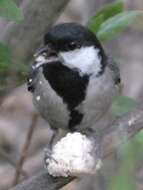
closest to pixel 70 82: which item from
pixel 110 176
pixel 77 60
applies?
pixel 77 60

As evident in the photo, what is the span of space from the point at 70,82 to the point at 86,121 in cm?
28

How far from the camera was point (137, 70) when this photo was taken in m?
4.88

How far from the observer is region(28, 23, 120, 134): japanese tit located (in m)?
1.85

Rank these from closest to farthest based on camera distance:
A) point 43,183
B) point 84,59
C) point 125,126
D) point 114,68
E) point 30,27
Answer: point 125,126, point 43,183, point 84,59, point 30,27, point 114,68

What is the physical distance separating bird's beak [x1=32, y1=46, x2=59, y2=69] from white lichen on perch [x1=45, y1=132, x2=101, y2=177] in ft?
1.82

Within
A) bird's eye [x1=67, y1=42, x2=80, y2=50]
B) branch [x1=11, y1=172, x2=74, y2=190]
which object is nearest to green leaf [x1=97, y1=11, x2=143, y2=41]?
bird's eye [x1=67, y1=42, x2=80, y2=50]

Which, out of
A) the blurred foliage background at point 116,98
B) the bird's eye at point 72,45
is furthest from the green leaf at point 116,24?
the bird's eye at point 72,45

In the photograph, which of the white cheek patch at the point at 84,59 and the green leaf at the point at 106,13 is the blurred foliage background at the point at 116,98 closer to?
the green leaf at the point at 106,13

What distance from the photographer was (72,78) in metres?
2.02

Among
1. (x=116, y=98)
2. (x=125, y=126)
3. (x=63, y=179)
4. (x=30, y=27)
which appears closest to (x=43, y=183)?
(x=63, y=179)

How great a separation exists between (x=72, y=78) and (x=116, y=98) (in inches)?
10.5

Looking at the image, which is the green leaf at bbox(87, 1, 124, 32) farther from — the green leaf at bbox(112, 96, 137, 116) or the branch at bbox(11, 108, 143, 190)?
the branch at bbox(11, 108, 143, 190)

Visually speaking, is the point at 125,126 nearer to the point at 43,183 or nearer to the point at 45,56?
the point at 43,183

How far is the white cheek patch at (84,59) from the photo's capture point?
192 cm
